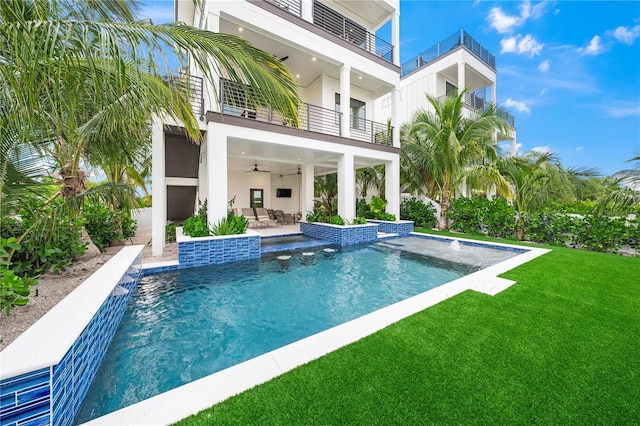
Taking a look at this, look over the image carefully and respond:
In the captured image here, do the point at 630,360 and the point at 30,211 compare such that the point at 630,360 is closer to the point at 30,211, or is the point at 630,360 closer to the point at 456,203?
the point at 30,211

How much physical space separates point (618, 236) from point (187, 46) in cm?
1164

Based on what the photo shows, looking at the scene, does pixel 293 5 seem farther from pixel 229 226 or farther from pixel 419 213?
pixel 419 213

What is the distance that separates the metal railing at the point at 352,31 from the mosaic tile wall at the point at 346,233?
311 inches

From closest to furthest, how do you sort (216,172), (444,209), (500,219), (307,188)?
(216,172)
(500,219)
(444,209)
(307,188)

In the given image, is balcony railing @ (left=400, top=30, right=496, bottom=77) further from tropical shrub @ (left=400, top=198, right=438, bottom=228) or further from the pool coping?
the pool coping

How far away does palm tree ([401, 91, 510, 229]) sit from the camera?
33.1ft

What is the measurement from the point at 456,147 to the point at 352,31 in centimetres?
760

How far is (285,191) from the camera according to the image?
17906mm

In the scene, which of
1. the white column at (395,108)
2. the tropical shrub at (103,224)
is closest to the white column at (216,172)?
the tropical shrub at (103,224)

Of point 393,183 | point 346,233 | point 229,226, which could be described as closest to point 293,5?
point 393,183

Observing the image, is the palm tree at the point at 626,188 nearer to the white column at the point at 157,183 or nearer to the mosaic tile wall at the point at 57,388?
the mosaic tile wall at the point at 57,388

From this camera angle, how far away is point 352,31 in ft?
39.3

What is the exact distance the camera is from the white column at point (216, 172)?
6.96 metres

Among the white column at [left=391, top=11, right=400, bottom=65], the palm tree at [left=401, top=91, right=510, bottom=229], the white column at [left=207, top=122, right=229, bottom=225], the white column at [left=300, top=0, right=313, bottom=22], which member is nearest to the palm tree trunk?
the palm tree at [left=401, top=91, right=510, bottom=229]
